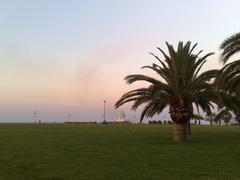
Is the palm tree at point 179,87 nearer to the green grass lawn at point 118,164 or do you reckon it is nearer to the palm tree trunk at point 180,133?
the palm tree trunk at point 180,133

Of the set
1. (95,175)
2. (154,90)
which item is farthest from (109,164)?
(154,90)

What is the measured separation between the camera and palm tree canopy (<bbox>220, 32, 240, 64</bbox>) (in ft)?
74.6

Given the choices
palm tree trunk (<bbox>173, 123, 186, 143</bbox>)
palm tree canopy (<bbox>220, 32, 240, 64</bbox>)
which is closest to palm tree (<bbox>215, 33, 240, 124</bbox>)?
palm tree canopy (<bbox>220, 32, 240, 64</bbox>)

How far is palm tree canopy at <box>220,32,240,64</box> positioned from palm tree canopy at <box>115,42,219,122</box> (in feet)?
15.6

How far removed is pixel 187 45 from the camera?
98.0 feet

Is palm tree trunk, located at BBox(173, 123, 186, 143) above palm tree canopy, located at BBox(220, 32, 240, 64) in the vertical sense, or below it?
below

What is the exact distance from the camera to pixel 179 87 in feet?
94.1

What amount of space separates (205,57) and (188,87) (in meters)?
2.10

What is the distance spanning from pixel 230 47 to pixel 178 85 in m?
6.08

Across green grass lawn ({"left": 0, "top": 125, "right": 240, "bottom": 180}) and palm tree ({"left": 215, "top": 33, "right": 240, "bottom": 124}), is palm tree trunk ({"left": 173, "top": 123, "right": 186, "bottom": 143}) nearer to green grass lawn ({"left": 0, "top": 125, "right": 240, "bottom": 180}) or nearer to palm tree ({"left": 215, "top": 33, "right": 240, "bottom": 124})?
palm tree ({"left": 215, "top": 33, "right": 240, "bottom": 124})

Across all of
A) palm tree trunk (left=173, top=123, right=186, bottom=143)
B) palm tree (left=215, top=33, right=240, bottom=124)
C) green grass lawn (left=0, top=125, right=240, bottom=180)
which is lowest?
green grass lawn (left=0, top=125, right=240, bottom=180)

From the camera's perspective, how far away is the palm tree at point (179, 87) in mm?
28641

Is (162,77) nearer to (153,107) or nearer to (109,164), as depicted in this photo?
(153,107)

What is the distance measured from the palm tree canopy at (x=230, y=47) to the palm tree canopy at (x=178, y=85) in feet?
15.6
